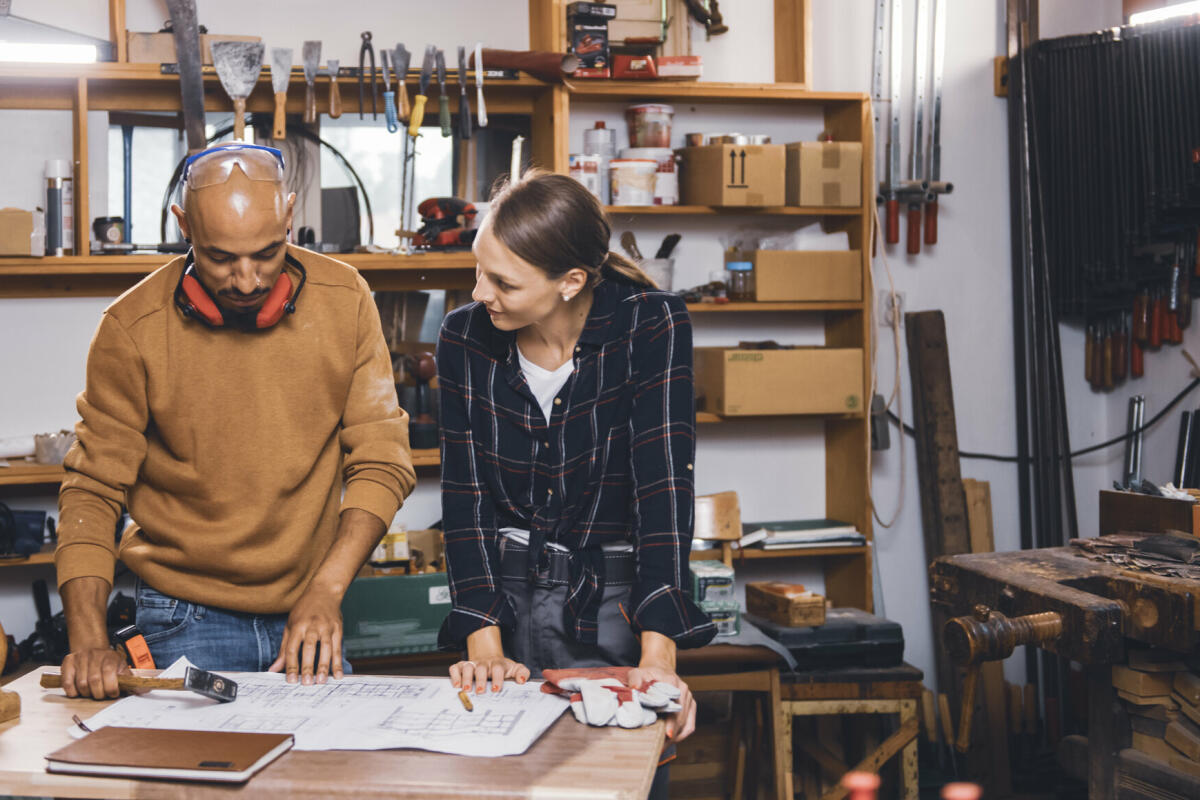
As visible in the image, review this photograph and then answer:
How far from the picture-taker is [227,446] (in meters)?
1.69

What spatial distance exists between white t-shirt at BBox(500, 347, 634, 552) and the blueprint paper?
254mm

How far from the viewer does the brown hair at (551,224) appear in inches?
62.5

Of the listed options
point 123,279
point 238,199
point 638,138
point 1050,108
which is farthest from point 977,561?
point 123,279

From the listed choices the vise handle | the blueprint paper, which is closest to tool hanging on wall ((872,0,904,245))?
the vise handle

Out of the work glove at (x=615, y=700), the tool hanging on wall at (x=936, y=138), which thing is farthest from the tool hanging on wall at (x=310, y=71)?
the work glove at (x=615, y=700)

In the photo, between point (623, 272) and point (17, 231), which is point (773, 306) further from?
point (17, 231)

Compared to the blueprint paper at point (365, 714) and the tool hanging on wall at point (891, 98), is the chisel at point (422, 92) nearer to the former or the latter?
the tool hanging on wall at point (891, 98)

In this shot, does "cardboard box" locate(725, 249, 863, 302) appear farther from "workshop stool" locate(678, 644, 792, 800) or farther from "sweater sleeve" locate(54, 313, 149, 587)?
"sweater sleeve" locate(54, 313, 149, 587)

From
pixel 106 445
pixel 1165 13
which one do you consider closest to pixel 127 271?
pixel 106 445

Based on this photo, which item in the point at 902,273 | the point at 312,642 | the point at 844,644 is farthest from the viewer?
the point at 902,273

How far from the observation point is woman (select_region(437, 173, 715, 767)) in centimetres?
159

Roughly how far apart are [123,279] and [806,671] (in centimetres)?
230

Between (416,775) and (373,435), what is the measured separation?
0.74 m

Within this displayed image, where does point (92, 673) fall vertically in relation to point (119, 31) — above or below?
below
